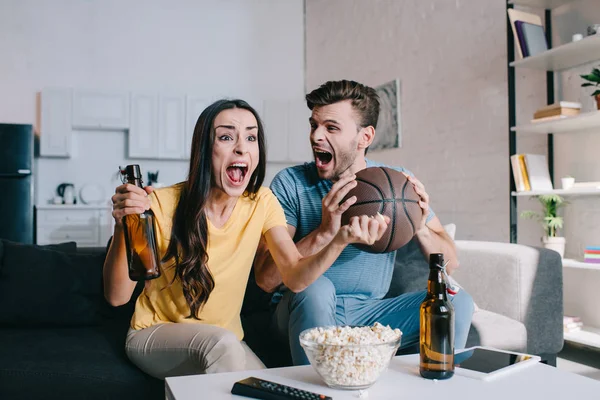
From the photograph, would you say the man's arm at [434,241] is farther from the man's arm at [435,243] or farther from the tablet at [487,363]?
the tablet at [487,363]

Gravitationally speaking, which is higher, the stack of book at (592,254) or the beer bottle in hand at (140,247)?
the beer bottle in hand at (140,247)

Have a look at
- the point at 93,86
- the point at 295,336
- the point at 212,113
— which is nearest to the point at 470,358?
the point at 295,336

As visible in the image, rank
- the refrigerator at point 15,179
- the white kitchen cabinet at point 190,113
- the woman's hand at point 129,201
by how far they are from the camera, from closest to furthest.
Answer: the woman's hand at point 129,201
the refrigerator at point 15,179
the white kitchen cabinet at point 190,113

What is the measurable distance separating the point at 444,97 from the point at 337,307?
2.97 meters

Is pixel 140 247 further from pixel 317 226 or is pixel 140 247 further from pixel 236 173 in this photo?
pixel 317 226

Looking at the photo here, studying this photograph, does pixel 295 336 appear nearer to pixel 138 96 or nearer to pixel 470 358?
pixel 470 358

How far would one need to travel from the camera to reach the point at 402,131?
4945 millimetres

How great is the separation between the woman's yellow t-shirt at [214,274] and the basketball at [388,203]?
0.31m

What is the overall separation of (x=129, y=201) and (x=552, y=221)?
2.63 m

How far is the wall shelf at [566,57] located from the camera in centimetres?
295

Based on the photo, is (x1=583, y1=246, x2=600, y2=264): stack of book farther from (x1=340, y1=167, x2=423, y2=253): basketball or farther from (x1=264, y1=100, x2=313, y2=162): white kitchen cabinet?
(x1=264, y1=100, x2=313, y2=162): white kitchen cabinet

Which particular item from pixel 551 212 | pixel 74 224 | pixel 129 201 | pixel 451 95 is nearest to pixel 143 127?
pixel 74 224

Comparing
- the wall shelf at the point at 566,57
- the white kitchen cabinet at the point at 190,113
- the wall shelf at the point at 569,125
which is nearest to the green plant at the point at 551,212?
the wall shelf at the point at 569,125

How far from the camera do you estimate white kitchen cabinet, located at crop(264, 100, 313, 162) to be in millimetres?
6332
